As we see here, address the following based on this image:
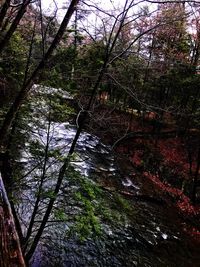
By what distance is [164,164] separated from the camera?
16.1 m

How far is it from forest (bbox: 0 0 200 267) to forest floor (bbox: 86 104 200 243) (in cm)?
9

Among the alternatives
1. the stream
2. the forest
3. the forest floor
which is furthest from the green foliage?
the forest floor

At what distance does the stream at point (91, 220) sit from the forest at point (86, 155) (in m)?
0.03

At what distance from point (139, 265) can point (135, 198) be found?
4.12 metres

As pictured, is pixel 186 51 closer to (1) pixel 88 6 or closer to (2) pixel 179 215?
(2) pixel 179 215

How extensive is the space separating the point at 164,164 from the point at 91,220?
1192 centimetres

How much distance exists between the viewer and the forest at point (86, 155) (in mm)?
4926

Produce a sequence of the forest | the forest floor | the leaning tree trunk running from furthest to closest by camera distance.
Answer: the forest floor, the forest, the leaning tree trunk

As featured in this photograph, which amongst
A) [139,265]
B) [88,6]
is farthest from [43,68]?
[139,265]

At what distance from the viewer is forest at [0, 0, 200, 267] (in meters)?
4.93

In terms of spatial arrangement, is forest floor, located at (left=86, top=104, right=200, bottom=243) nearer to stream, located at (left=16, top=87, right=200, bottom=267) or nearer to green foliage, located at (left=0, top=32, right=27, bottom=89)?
stream, located at (left=16, top=87, right=200, bottom=267)

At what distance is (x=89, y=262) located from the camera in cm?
656

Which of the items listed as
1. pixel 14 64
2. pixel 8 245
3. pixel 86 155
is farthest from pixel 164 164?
pixel 8 245

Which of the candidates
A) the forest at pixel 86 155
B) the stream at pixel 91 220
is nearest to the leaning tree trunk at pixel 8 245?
the forest at pixel 86 155
